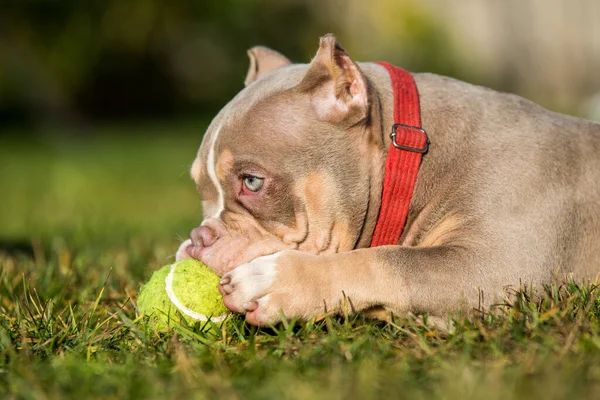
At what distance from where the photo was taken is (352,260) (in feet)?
11.9

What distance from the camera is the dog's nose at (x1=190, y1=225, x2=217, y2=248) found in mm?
3939

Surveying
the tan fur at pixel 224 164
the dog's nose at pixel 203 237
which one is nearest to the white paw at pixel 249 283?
the dog's nose at pixel 203 237

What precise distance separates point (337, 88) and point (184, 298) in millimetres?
1229

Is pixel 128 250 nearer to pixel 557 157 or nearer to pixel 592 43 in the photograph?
pixel 557 157

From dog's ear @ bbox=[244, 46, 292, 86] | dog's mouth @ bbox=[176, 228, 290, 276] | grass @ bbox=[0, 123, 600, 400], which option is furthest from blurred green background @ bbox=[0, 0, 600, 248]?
dog's mouth @ bbox=[176, 228, 290, 276]

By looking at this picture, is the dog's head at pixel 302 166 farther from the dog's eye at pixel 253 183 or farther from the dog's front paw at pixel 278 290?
the dog's front paw at pixel 278 290

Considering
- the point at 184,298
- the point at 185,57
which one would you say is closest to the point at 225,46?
the point at 185,57

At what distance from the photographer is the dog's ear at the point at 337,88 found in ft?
13.0

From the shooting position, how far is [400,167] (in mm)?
4000

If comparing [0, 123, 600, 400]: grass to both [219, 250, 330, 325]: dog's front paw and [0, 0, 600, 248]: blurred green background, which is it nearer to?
[219, 250, 330, 325]: dog's front paw

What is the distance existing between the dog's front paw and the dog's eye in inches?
19.9

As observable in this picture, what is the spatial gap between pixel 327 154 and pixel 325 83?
1.13ft

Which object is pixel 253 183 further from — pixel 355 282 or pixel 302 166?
pixel 355 282

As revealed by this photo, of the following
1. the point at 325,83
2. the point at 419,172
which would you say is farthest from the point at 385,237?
the point at 325,83
